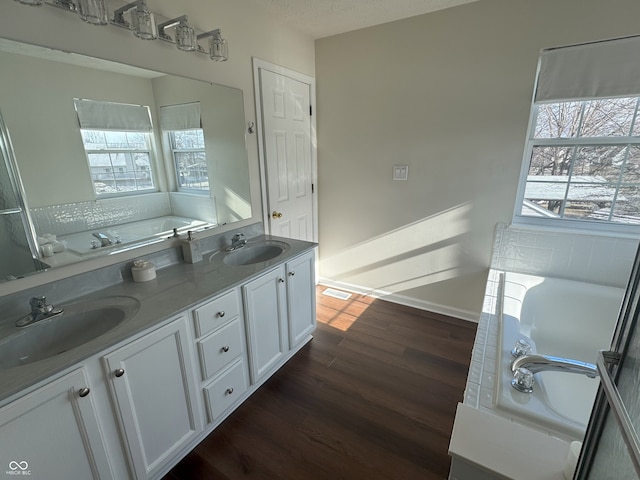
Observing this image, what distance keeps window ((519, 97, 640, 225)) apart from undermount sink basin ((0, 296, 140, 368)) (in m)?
2.76

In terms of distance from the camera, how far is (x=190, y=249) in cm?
186

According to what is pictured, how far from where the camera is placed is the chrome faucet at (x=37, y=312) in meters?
1.21

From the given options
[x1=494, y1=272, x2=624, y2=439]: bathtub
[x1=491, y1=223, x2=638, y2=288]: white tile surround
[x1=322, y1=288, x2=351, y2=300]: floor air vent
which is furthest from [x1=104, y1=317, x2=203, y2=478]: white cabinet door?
[x1=491, y1=223, x2=638, y2=288]: white tile surround

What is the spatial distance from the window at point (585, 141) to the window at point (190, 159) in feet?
7.62

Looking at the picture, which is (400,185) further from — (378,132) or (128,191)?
(128,191)

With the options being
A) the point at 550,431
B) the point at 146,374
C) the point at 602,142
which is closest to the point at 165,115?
the point at 146,374

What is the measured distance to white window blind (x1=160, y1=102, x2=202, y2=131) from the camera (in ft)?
5.88

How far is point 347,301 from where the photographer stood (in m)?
3.11

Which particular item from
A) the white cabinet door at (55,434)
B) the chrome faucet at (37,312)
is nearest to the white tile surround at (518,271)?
the white cabinet door at (55,434)

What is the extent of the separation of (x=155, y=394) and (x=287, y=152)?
6.68 ft

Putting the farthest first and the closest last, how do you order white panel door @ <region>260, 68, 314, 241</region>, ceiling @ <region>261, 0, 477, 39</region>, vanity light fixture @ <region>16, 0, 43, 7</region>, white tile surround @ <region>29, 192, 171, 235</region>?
white panel door @ <region>260, 68, 314, 241</region> → ceiling @ <region>261, 0, 477, 39</region> → white tile surround @ <region>29, 192, 171, 235</region> → vanity light fixture @ <region>16, 0, 43, 7</region>

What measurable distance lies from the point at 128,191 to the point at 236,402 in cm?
137

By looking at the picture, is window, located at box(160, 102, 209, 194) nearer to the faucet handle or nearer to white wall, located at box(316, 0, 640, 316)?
the faucet handle

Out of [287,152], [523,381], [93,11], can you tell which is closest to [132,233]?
[93,11]
